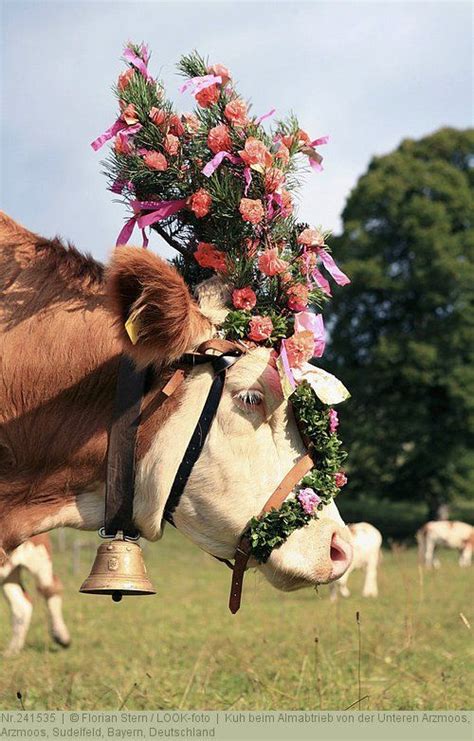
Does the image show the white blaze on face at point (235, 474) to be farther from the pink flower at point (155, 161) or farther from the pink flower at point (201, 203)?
the pink flower at point (155, 161)

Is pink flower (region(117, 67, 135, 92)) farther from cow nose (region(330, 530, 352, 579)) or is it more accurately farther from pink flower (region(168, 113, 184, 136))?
cow nose (region(330, 530, 352, 579))

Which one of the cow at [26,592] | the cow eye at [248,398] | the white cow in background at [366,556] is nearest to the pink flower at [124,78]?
the cow eye at [248,398]

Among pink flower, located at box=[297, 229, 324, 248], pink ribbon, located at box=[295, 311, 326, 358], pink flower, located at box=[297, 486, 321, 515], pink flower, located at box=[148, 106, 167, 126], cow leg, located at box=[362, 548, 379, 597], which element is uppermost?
pink flower, located at box=[148, 106, 167, 126]

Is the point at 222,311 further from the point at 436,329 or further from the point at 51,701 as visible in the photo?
the point at 436,329

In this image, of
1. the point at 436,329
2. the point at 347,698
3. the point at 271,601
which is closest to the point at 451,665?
the point at 347,698

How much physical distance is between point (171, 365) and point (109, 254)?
1.76ft

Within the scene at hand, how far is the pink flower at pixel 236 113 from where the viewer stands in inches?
161

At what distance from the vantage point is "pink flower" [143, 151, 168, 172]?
4.05 m

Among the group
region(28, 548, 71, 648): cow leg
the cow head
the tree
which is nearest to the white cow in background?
region(28, 548, 71, 648): cow leg

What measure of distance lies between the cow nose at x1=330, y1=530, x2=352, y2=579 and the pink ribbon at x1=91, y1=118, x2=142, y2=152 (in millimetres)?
2005

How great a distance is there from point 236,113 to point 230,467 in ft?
5.30

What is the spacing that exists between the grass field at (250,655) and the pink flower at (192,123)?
6.70 feet

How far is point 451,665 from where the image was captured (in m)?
7.23

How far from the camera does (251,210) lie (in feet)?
12.7
